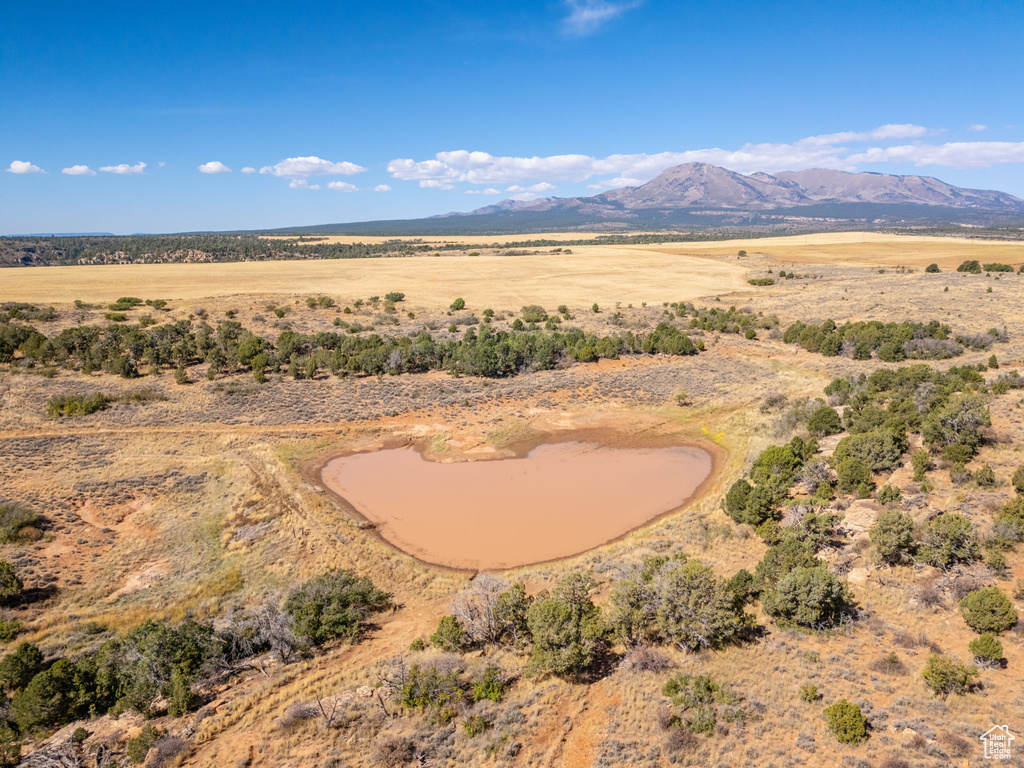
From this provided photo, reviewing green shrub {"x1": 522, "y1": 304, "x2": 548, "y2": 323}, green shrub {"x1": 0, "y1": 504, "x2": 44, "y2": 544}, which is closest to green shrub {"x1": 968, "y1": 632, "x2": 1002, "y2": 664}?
green shrub {"x1": 0, "y1": 504, "x2": 44, "y2": 544}

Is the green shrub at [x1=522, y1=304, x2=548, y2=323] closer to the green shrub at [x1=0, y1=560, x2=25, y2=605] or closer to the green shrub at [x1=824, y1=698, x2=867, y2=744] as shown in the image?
the green shrub at [x1=0, y1=560, x2=25, y2=605]

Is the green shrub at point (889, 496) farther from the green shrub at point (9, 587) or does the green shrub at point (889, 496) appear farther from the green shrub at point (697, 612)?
the green shrub at point (9, 587)

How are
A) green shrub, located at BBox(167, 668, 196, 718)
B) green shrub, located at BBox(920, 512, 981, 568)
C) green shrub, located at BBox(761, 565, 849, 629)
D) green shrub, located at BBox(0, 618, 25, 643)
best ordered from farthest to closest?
1. green shrub, located at BBox(920, 512, 981, 568)
2. green shrub, located at BBox(0, 618, 25, 643)
3. green shrub, located at BBox(761, 565, 849, 629)
4. green shrub, located at BBox(167, 668, 196, 718)

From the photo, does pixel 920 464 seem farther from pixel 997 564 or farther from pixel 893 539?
pixel 893 539

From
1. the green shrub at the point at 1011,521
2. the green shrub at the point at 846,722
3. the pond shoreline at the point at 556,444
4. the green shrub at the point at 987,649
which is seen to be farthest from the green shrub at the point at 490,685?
the green shrub at the point at 1011,521

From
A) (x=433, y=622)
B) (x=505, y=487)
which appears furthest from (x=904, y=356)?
(x=433, y=622)

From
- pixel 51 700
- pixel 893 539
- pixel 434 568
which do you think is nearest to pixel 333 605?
pixel 434 568
